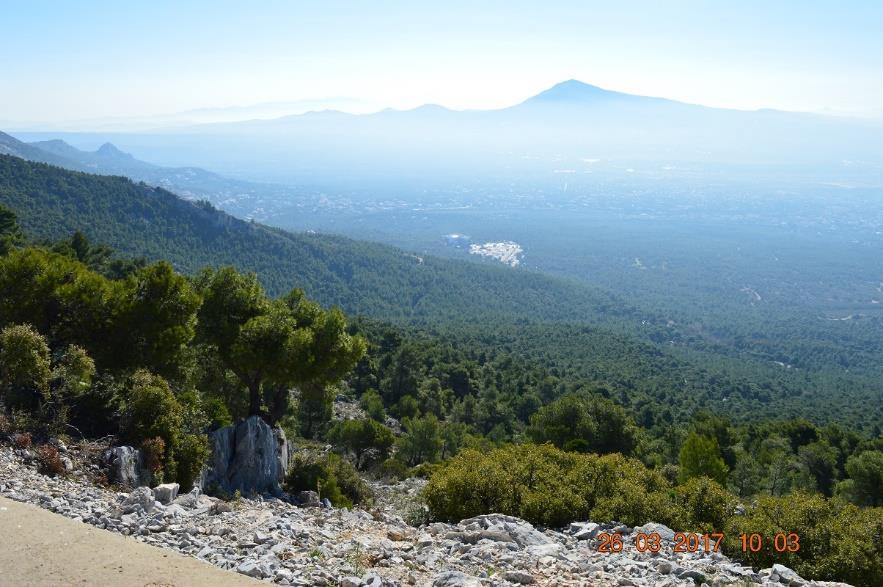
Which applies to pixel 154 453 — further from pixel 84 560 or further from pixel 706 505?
pixel 706 505

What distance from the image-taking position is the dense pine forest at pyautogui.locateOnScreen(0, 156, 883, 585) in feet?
43.2

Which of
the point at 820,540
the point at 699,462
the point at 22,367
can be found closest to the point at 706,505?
the point at 820,540

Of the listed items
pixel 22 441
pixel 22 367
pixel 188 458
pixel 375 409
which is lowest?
pixel 375 409

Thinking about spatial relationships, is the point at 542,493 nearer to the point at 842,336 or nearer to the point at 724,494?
the point at 724,494

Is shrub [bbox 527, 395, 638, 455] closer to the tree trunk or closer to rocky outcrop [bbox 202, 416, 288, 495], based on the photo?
the tree trunk

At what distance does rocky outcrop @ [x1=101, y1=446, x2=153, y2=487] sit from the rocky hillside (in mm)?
441

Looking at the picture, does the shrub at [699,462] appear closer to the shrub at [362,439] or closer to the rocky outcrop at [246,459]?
the shrub at [362,439]

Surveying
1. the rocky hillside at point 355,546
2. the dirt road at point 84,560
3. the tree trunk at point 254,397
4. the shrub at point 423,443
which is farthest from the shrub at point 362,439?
the dirt road at point 84,560

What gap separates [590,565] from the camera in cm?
995

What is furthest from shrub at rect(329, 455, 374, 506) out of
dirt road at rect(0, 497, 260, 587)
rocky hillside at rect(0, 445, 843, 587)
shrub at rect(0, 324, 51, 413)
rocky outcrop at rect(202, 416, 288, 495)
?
dirt road at rect(0, 497, 260, 587)

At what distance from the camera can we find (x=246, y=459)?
16375 millimetres

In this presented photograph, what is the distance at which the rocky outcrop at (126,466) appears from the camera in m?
12.3
